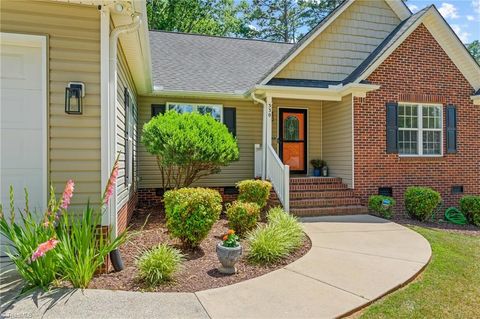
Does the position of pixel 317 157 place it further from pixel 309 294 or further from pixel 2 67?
pixel 2 67

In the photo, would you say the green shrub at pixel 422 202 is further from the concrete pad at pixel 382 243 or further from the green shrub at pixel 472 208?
the concrete pad at pixel 382 243

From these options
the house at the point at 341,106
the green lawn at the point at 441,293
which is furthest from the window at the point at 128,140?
the green lawn at the point at 441,293

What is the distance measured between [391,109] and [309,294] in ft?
23.3

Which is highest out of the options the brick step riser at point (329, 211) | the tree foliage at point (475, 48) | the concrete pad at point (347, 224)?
the tree foliage at point (475, 48)

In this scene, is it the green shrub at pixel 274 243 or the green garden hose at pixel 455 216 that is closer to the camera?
the green shrub at pixel 274 243

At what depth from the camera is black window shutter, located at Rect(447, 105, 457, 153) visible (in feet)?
31.6

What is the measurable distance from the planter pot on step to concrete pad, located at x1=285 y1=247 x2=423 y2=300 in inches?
31.5

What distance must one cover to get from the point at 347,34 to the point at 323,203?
528 centimetres

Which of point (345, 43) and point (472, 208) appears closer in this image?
point (472, 208)

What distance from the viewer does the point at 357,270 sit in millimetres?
4449

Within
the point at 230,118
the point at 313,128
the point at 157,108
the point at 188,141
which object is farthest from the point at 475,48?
the point at 188,141

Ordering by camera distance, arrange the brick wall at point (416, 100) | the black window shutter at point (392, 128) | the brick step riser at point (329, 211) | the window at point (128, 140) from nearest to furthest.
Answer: the window at point (128, 140) → the brick step riser at point (329, 211) → the brick wall at point (416, 100) → the black window shutter at point (392, 128)

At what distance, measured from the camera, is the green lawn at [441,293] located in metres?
3.36

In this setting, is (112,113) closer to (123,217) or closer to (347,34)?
(123,217)
